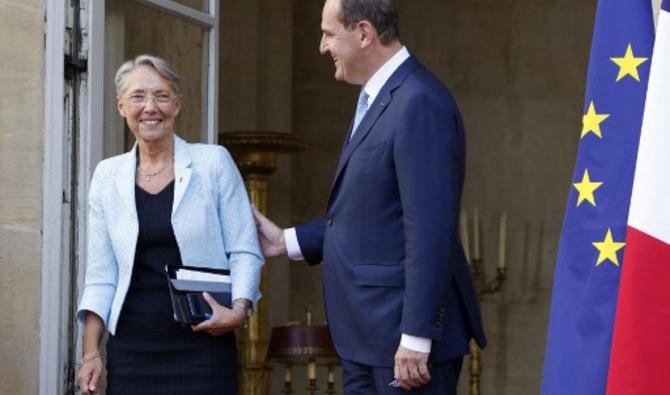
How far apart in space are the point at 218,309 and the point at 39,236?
1188 mm

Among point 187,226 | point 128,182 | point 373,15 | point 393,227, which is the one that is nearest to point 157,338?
point 187,226

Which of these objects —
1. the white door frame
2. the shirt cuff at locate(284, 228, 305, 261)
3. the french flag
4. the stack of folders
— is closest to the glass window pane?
the white door frame

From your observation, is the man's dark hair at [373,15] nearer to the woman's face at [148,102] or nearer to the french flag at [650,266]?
the woman's face at [148,102]

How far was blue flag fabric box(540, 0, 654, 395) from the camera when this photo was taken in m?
3.93

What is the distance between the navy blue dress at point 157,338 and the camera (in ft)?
14.3

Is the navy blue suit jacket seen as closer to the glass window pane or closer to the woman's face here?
the woman's face

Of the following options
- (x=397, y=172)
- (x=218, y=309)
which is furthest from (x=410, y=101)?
(x=218, y=309)

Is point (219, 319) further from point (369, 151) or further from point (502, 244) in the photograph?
point (502, 244)

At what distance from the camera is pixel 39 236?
5336 millimetres

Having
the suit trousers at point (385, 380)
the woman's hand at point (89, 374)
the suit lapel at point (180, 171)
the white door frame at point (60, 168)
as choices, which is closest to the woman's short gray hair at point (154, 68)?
the suit lapel at point (180, 171)

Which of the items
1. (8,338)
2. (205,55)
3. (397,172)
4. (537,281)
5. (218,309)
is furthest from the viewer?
(537,281)

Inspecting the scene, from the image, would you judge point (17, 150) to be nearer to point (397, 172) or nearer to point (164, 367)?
point (164, 367)

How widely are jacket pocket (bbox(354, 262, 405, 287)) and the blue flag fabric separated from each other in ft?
1.27

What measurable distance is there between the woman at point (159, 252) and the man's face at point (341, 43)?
463 millimetres
